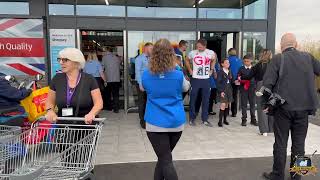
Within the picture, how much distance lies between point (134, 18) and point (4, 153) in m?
6.17

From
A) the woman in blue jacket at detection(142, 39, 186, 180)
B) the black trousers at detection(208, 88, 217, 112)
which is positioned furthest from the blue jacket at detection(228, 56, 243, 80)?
the woman in blue jacket at detection(142, 39, 186, 180)

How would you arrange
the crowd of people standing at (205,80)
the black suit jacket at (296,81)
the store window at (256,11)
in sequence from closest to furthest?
the black suit jacket at (296,81) < the crowd of people standing at (205,80) < the store window at (256,11)

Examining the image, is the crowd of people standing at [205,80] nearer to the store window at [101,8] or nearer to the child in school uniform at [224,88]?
the child in school uniform at [224,88]

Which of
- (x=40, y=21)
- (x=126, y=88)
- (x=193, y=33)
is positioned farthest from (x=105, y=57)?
(x=193, y=33)

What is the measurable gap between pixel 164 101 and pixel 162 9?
5922 mm

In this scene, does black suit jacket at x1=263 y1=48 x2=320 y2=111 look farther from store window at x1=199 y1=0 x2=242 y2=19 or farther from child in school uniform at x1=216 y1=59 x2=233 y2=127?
store window at x1=199 y1=0 x2=242 y2=19

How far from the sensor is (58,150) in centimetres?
334

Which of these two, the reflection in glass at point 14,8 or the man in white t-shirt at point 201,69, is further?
the reflection in glass at point 14,8

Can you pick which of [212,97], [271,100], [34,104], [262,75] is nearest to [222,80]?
[262,75]

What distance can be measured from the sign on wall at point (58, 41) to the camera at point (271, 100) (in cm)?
565

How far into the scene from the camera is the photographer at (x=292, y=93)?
4098mm

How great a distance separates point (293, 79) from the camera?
13.4 feet

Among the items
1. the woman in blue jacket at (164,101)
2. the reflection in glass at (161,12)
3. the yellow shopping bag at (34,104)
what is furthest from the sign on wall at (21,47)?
the woman in blue jacket at (164,101)

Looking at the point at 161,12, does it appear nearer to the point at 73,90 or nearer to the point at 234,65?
the point at 234,65
